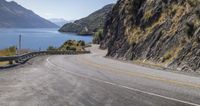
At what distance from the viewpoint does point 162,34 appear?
31125 millimetres

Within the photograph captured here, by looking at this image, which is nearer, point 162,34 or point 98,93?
point 98,93

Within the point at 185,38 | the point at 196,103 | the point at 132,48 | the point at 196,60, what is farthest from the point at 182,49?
the point at 196,103

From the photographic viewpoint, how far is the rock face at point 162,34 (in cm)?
2467

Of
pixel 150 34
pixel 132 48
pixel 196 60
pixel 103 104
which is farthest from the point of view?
pixel 132 48

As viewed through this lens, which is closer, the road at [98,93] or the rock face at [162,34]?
the road at [98,93]

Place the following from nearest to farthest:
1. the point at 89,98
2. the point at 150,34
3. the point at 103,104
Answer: the point at 103,104 → the point at 89,98 → the point at 150,34

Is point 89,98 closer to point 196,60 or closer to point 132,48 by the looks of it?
point 196,60

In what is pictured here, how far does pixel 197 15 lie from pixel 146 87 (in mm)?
15502

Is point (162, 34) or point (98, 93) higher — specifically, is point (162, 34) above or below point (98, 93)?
above

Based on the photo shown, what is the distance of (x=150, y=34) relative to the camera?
111 feet

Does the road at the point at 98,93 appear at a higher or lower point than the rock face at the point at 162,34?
lower

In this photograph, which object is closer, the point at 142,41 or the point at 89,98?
the point at 89,98

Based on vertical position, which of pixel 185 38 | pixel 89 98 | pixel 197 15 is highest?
pixel 197 15

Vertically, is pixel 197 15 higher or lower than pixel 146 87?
higher
